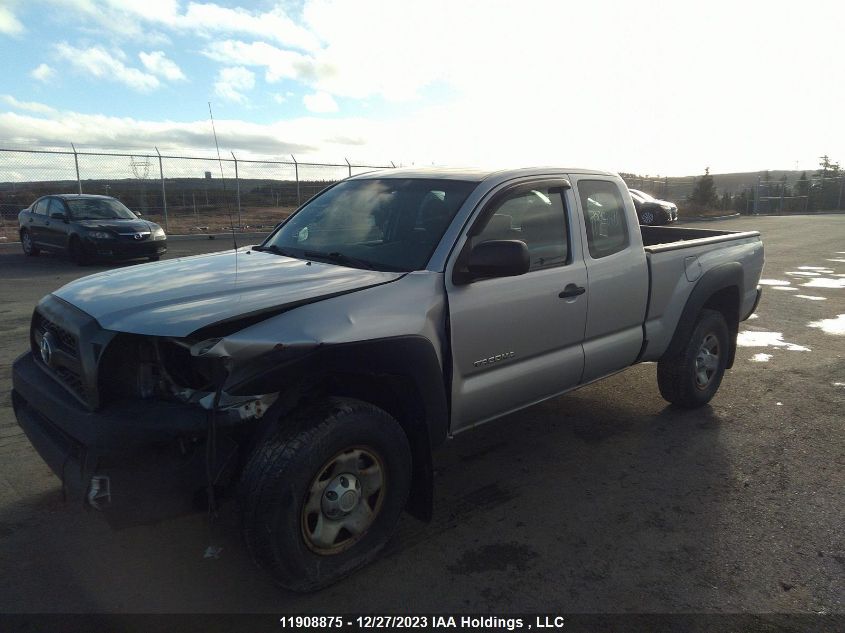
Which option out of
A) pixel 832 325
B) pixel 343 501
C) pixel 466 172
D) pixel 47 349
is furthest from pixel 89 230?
pixel 832 325

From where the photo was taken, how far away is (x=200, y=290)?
10.1 feet

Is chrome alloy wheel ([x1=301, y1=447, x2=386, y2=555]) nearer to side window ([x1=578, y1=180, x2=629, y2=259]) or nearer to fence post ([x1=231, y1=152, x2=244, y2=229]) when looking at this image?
side window ([x1=578, y1=180, x2=629, y2=259])

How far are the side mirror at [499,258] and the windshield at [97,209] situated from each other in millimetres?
12936

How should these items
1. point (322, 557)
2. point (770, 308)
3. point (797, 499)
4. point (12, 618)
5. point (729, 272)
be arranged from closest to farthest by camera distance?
point (12, 618)
point (322, 557)
point (797, 499)
point (729, 272)
point (770, 308)

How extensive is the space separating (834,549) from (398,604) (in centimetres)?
225

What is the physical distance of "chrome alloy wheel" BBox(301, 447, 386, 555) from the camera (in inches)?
111

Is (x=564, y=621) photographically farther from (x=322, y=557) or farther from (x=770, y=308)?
(x=770, y=308)

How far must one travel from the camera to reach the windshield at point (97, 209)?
13906mm

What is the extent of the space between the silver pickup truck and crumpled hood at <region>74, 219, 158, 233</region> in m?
10.4

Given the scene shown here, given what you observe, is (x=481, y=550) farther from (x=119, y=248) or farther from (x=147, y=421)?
(x=119, y=248)

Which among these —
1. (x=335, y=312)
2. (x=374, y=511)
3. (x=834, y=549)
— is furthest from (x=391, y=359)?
(x=834, y=549)

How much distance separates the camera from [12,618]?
272 cm

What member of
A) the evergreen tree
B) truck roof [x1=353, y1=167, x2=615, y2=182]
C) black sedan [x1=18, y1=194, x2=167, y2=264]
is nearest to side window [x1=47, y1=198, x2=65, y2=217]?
black sedan [x1=18, y1=194, x2=167, y2=264]

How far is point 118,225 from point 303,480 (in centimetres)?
1257
